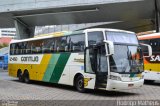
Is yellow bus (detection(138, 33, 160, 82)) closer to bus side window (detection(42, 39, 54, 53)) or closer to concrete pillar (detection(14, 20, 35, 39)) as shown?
bus side window (detection(42, 39, 54, 53))

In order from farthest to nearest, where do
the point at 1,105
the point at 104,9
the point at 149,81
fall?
1. the point at 104,9
2. the point at 149,81
3. the point at 1,105

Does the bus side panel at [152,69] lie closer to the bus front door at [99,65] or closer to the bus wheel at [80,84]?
the bus wheel at [80,84]

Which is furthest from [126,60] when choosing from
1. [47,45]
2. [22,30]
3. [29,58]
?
[22,30]

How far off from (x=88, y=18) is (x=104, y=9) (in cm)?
463

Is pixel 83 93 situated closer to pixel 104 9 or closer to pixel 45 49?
pixel 45 49

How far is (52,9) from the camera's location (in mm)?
39219

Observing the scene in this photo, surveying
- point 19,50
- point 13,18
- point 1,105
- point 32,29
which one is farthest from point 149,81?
point 32,29

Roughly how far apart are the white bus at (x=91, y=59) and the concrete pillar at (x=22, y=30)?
24.8 meters

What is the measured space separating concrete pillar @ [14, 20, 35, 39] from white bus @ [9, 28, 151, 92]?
2480cm

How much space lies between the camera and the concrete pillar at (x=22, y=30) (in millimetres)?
45528

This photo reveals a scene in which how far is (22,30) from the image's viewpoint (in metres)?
47.2

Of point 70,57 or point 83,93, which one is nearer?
point 83,93

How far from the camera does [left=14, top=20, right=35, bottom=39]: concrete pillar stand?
149 feet

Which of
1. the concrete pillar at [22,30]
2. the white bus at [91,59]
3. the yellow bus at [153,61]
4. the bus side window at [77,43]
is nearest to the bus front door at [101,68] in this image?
the white bus at [91,59]
